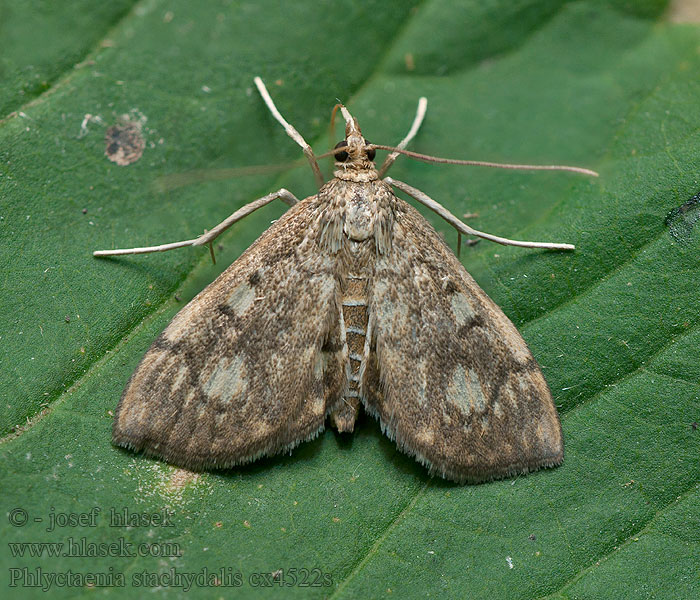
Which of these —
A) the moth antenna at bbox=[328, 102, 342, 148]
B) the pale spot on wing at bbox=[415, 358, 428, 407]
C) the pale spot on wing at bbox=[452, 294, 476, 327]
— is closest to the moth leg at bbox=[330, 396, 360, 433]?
the pale spot on wing at bbox=[415, 358, 428, 407]

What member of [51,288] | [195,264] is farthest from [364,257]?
[51,288]

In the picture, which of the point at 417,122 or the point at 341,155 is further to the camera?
the point at 417,122

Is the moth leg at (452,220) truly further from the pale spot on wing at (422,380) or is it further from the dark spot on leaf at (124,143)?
→ the dark spot on leaf at (124,143)

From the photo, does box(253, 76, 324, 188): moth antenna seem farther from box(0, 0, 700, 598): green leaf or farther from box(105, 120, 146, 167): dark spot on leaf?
box(105, 120, 146, 167): dark spot on leaf

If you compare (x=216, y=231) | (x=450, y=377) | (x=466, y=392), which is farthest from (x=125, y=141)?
(x=466, y=392)

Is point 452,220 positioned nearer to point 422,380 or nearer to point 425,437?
point 422,380
